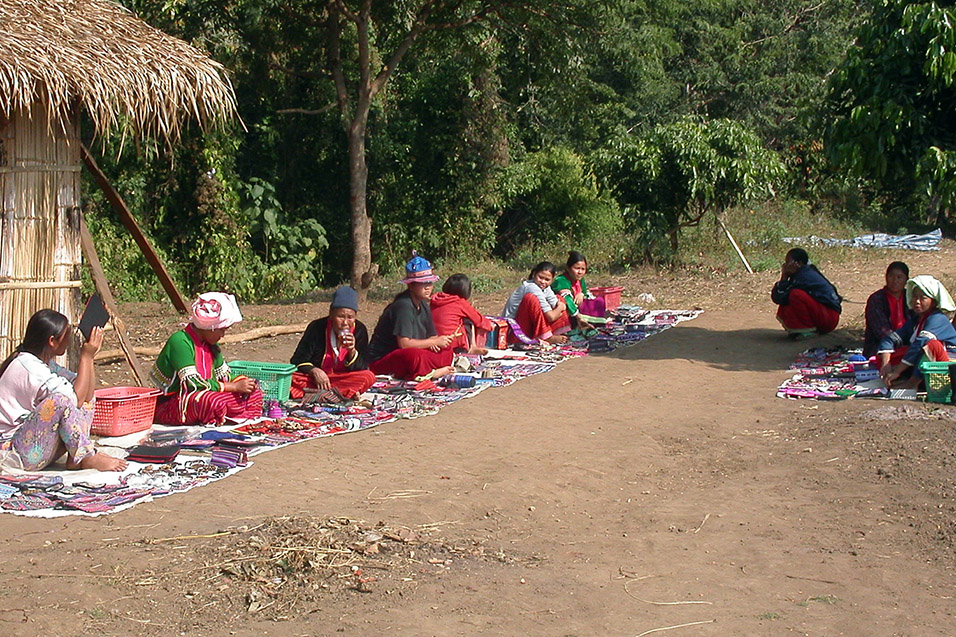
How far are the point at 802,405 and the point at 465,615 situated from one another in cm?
485

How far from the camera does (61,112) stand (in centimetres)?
835

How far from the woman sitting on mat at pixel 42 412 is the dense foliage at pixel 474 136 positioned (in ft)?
26.5

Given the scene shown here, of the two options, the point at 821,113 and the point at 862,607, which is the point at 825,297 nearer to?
the point at 821,113

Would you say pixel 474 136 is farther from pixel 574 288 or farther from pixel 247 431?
pixel 247 431

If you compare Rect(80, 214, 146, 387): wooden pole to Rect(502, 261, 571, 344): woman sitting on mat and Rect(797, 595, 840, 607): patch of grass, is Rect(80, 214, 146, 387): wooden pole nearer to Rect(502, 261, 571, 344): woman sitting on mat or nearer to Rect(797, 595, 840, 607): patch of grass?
Rect(502, 261, 571, 344): woman sitting on mat

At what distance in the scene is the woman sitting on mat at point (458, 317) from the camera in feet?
32.6

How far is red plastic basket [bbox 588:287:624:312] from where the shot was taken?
504 inches

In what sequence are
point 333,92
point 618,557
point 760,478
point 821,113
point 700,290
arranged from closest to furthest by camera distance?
point 618,557 < point 760,478 < point 821,113 < point 700,290 < point 333,92

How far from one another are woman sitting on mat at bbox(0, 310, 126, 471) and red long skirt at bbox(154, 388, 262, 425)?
116 cm

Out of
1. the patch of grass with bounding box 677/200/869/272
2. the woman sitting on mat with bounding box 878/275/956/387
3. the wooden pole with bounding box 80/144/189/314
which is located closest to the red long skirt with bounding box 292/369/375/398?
the wooden pole with bounding box 80/144/189/314

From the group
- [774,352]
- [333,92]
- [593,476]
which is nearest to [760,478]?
[593,476]

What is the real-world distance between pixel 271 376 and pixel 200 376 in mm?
766

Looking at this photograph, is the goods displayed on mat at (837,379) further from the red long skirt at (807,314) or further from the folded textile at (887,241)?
the folded textile at (887,241)

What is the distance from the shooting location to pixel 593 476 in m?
6.59
